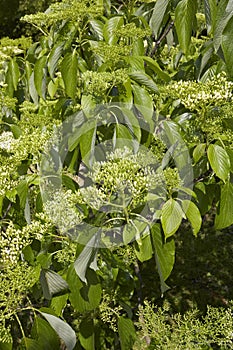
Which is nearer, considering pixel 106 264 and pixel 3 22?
pixel 106 264

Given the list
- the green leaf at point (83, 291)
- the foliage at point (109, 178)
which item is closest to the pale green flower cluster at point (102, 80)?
the foliage at point (109, 178)

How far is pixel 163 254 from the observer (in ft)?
4.04

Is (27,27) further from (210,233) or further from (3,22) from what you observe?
(210,233)

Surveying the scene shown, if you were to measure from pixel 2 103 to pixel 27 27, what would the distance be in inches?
290

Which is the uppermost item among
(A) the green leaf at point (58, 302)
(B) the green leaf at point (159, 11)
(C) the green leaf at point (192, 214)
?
(B) the green leaf at point (159, 11)

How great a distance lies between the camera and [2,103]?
6.04 ft

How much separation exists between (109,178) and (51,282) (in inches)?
12.3

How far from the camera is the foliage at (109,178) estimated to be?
3.97ft

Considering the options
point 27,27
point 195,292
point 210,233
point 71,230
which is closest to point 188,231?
point 210,233

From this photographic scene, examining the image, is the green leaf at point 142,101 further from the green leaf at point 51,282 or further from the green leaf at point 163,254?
the green leaf at point 51,282

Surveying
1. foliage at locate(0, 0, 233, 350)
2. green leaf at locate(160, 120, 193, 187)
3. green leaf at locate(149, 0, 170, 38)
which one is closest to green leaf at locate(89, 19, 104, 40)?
foliage at locate(0, 0, 233, 350)

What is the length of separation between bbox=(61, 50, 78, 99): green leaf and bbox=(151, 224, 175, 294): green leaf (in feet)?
2.01

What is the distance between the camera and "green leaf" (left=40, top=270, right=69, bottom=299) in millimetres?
1260

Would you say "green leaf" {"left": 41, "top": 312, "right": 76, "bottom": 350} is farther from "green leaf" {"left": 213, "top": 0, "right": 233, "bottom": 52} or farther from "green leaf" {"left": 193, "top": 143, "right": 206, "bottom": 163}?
"green leaf" {"left": 213, "top": 0, "right": 233, "bottom": 52}
